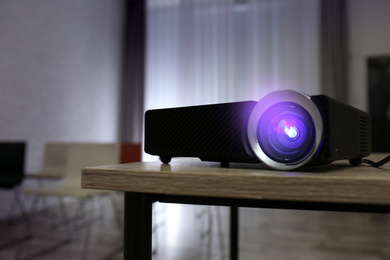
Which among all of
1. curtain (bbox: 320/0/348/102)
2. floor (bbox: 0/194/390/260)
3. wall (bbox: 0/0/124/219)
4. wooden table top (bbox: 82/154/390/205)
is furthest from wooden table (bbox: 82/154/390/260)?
curtain (bbox: 320/0/348/102)

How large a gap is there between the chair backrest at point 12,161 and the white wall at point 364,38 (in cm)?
390

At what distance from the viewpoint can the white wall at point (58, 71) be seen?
3256 millimetres

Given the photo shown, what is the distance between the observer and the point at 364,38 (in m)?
4.30

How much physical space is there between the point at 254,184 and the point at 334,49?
442 cm

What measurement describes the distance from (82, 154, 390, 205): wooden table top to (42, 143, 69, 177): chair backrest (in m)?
3.20

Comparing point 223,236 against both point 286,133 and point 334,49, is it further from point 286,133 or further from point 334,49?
point 334,49

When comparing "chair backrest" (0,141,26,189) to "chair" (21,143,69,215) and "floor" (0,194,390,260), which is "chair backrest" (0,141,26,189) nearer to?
"floor" (0,194,390,260)

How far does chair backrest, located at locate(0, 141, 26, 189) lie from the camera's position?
2586 mm

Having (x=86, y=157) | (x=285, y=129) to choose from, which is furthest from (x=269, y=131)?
(x=86, y=157)

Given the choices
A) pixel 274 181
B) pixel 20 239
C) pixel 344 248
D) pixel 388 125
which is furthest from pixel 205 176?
pixel 388 125

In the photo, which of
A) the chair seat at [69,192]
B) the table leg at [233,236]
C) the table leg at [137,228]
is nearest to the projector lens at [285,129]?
the table leg at [137,228]

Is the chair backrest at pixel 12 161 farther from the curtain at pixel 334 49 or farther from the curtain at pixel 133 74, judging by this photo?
the curtain at pixel 334 49

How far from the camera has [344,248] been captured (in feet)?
7.39

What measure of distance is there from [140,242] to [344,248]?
7.20ft
